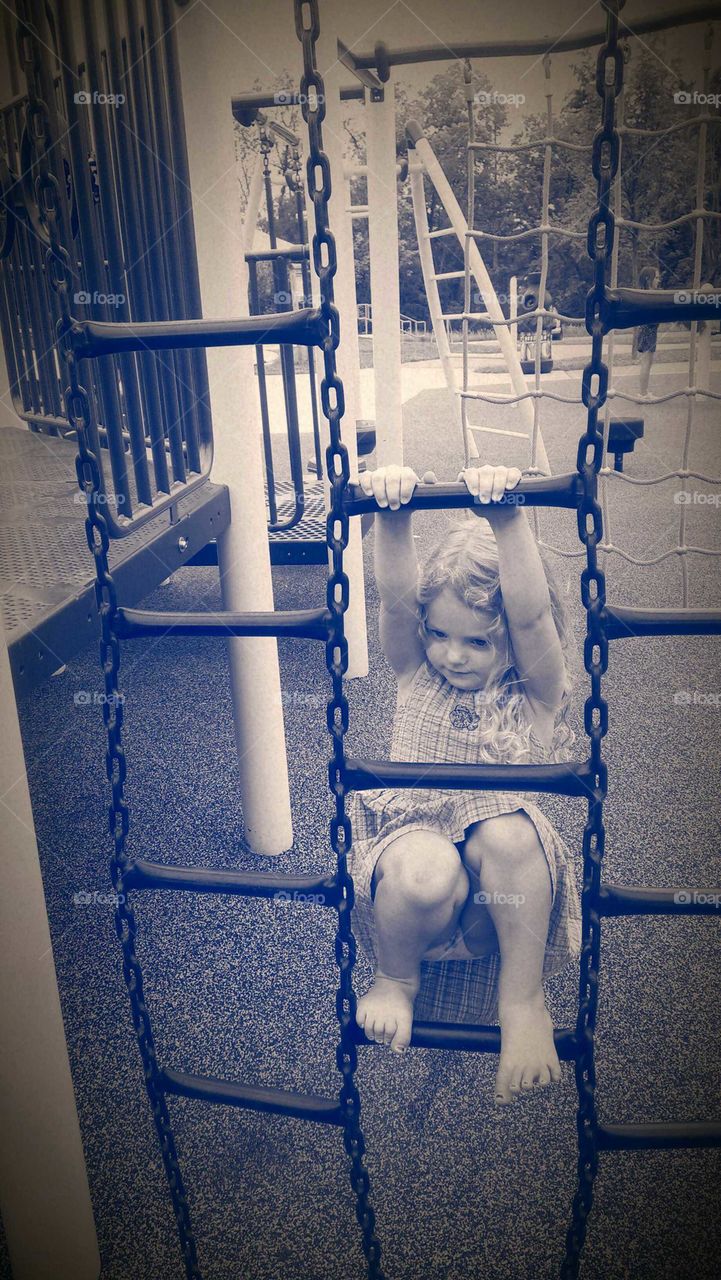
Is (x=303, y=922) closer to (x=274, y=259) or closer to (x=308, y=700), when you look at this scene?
(x=308, y=700)

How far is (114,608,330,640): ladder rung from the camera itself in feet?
3.31

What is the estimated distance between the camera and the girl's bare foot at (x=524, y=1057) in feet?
3.65

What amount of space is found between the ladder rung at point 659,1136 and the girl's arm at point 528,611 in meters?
0.58

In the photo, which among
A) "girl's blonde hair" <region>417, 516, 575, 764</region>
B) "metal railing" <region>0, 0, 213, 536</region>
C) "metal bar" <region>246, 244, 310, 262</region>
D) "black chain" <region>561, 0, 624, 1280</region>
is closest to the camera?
"black chain" <region>561, 0, 624, 1280</region>

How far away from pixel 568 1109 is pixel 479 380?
583 inches

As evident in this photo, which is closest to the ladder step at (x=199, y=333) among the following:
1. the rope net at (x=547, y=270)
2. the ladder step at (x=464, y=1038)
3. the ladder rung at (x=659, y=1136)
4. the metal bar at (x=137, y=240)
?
the ladder step at (x=464, y=1038)

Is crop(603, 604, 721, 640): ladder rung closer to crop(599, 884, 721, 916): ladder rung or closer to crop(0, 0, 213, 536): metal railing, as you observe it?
crop(599, 884, 721, 916): ladder rung

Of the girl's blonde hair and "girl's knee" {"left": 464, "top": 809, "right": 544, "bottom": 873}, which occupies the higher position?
the girl's blonde hair

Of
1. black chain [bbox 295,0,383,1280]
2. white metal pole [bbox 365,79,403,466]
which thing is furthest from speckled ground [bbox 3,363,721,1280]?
white metal pole [bbox 365,79,403,466]

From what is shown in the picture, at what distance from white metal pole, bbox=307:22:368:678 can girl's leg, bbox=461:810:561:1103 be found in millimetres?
1354

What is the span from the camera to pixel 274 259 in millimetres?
3467

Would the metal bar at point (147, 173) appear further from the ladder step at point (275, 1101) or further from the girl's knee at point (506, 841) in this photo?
the ladder step at point (275, 1101)

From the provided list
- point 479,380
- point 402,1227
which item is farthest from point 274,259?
point 479,380

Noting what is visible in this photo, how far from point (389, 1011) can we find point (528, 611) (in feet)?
1.85
